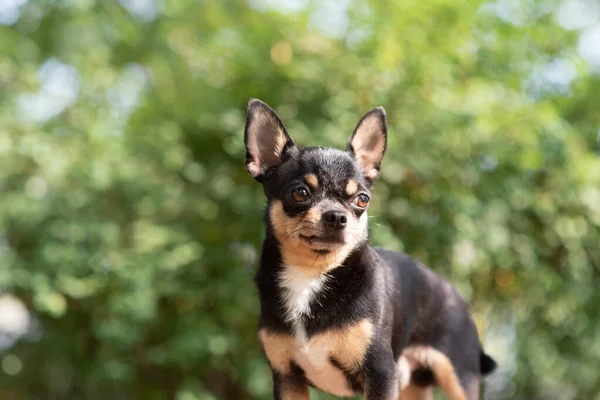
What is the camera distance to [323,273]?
301cm

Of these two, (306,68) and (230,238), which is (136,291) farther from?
(306,68)

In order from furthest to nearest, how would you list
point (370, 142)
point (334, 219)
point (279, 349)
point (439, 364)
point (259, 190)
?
point (259, 190), point (439, 364), point (370, 142), point (279, 349), point (334, 219)

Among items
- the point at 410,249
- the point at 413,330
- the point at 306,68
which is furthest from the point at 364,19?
the point at 413,330

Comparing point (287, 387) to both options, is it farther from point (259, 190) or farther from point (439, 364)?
point (259, 190)

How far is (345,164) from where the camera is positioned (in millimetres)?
2945

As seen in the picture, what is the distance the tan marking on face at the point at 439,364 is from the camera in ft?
11.3

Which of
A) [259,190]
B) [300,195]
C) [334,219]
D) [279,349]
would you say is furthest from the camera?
[259,190]

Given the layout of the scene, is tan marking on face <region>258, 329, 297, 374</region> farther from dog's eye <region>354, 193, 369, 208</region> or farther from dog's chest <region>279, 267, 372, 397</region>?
dog's eye <region>354, 193, 369, 208</region>

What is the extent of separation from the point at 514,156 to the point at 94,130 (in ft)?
Answer: 12.6

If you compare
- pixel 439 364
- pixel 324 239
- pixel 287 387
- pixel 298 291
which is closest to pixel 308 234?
pixel 324 239

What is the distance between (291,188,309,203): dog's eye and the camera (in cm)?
283

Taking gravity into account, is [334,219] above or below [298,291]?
above

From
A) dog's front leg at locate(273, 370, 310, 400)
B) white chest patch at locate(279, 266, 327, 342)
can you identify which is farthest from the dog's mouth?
dog's front leg at locate(273, 370, 310, 400)

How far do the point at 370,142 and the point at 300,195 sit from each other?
529 millimetres
